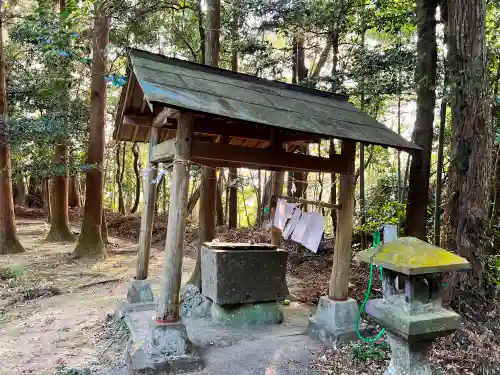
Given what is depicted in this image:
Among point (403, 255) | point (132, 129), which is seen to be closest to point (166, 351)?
point (403, 255)

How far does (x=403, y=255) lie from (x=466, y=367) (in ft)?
7.25

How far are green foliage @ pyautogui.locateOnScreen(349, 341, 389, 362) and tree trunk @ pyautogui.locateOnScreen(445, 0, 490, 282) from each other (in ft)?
5.60

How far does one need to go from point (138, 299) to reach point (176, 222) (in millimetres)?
2472

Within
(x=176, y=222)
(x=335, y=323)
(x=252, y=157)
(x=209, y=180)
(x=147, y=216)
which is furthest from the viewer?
(x=209, y=180)

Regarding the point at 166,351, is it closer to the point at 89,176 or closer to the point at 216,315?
the point at 216,315

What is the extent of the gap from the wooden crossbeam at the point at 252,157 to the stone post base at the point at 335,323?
1866 mm

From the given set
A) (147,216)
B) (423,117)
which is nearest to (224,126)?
(147,216)

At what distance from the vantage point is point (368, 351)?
4.57m

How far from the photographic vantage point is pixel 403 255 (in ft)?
10.2

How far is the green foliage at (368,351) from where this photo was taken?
14.8 ft

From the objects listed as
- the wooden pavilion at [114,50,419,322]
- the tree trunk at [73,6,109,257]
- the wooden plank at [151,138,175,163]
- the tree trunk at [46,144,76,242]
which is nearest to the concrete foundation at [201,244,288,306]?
the wooden pavilion at [114,50,419,322]

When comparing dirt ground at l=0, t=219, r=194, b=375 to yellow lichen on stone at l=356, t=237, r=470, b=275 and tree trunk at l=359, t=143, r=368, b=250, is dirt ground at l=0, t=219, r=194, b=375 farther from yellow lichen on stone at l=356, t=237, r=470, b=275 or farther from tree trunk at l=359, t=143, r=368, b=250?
tree trunk at l=359, t=143, r=368, b=250

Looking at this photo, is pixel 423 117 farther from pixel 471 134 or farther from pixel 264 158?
pixel 264 158

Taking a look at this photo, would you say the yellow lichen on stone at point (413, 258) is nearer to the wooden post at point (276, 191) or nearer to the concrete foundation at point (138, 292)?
the wooden post at point (276, 191)
